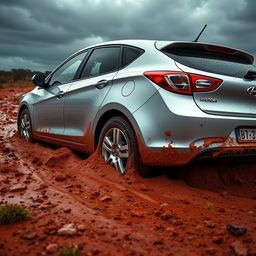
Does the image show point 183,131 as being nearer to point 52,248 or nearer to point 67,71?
point 52,248

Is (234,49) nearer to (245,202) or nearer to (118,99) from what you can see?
(118,99)

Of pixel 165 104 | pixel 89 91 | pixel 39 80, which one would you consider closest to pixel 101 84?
pixel 89 91

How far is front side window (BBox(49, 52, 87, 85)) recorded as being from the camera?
4871 mm

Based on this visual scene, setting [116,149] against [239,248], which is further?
[116,149]

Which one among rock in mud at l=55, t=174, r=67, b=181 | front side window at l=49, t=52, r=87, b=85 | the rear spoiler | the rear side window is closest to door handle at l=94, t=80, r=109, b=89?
the rear side window

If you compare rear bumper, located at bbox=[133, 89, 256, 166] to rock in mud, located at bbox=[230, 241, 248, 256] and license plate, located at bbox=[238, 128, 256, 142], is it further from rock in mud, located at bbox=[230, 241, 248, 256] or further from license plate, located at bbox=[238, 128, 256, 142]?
rock in mud, located at bbox=[230, 241, 248, 256]

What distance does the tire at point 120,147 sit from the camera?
134 inches

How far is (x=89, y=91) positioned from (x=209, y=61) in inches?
60.7

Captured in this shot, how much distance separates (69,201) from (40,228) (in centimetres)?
64

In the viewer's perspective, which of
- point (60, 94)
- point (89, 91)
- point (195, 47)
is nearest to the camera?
point (195, 47)

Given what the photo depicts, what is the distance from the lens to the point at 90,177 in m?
3.70

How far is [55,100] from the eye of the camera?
5051mm

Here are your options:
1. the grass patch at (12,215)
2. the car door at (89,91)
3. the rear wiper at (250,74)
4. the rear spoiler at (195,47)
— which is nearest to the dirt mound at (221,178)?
the rear wiper at (250,74)

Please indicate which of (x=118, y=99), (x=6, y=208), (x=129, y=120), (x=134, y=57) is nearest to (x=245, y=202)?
(x=129, y=120)
